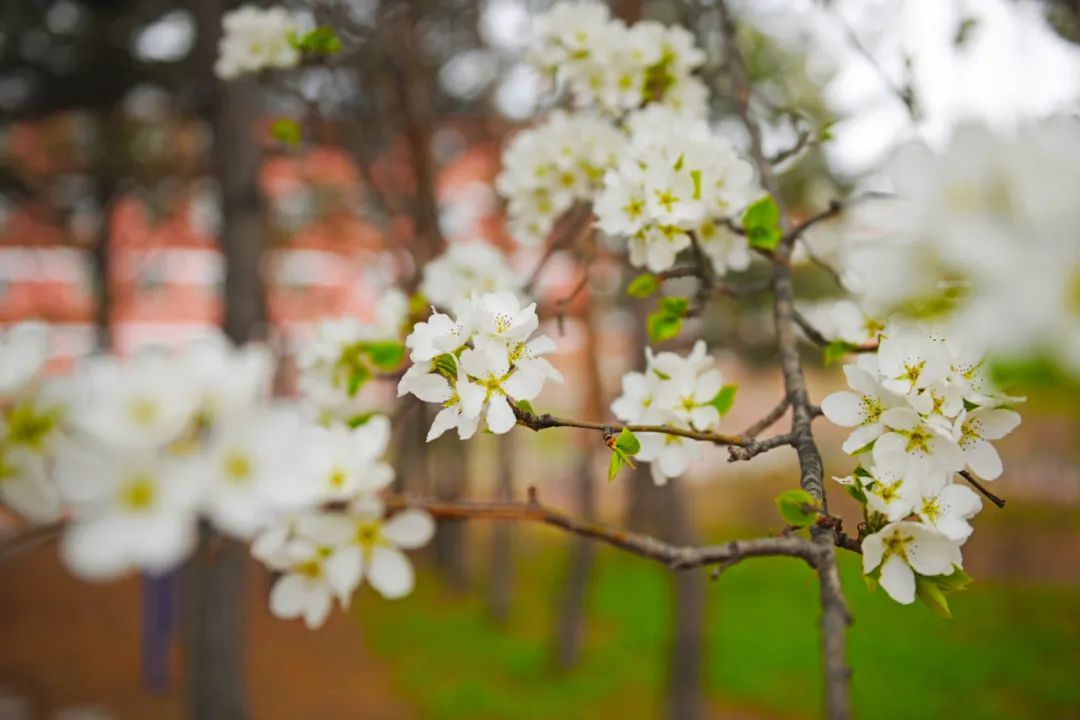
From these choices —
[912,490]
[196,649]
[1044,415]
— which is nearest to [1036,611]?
[1044,415]

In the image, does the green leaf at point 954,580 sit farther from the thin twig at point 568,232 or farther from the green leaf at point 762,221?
the thin twig at point 568,232

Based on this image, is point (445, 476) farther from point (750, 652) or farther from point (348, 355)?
point (348, 355)

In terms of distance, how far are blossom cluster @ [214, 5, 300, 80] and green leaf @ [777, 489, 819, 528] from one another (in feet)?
4.86

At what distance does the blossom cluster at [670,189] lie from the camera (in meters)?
1.13

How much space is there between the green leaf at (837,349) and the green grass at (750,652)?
3781mm

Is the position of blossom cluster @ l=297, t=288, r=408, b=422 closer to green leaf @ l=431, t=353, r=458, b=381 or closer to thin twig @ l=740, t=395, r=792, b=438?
green leaf @ l=431, t=353, r=458, b=381

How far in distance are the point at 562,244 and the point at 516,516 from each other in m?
0.79

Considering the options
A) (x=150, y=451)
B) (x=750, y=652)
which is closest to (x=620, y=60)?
(x=150, y=451)

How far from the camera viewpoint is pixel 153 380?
22.3 inches

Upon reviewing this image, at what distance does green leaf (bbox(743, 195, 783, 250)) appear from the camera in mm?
1137

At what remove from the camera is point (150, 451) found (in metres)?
0.54

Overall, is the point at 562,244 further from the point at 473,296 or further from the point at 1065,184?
the point at 1065,184

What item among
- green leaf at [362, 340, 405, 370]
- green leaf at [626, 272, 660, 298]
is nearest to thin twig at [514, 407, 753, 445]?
green leaf at [626, 272, 660, 298]

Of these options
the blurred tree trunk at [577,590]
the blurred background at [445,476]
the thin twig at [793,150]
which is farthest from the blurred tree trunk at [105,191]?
the thin twig at [793,150]
